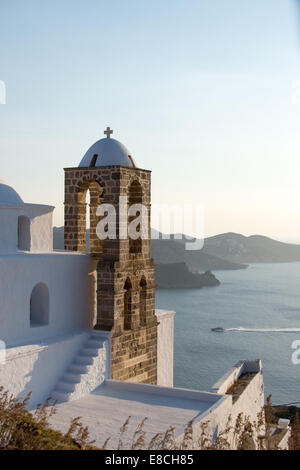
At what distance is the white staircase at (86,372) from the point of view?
977cm

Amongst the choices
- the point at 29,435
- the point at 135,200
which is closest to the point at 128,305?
the point at 135,200

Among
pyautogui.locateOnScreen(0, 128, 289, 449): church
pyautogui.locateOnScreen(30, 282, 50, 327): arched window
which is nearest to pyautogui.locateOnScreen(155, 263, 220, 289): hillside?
pyautogui.locateOnScreen(0, 128, 289, 449): church

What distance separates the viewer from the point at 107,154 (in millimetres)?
11844

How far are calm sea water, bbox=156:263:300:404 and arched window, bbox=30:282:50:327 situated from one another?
2770 centimetres

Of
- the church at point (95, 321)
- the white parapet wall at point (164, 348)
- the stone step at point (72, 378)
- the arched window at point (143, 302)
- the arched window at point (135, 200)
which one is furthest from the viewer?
the white parapet wall at point (164, 348)

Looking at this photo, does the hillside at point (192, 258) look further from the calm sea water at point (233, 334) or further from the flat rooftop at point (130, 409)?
the flat rooftop at point (130, 409)

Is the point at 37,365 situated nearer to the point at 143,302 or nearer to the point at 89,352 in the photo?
the point at 89,352

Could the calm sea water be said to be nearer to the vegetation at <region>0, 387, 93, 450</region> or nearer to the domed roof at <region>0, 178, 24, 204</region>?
the domed roof at <region>0, 178, 24, 204</region>

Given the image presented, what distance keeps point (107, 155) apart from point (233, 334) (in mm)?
45988

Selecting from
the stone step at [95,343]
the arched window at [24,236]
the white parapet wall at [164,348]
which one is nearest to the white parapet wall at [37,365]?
the stone step at [95,343]

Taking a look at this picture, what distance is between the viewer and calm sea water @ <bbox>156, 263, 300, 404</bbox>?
128 feet

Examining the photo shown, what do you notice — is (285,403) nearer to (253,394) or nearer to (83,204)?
(253,394)

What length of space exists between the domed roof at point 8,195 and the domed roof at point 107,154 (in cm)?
189
